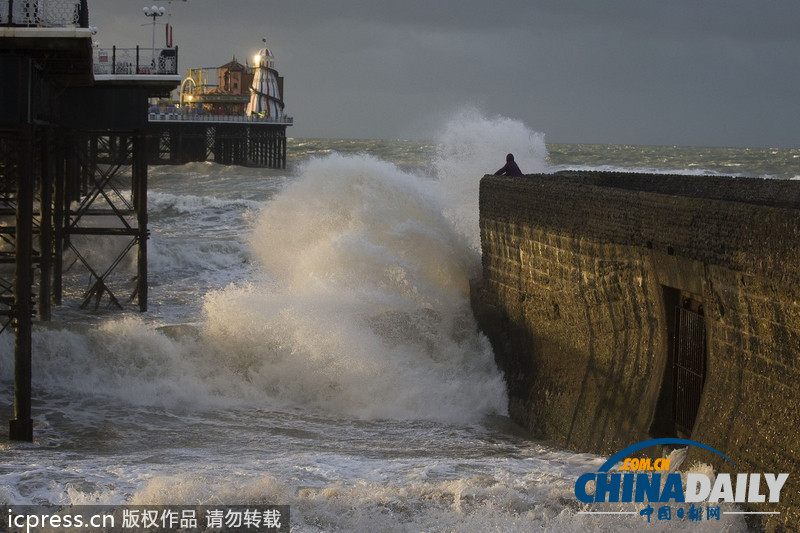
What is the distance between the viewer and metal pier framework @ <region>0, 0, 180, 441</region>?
32.4 feet

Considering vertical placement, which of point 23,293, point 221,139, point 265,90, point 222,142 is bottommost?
point 23,293

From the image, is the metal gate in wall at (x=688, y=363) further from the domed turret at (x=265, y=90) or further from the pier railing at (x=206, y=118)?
the domed turret at (x=265, y=90)

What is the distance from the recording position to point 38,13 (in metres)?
10.1

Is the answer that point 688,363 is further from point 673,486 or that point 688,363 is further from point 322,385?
point 322,385

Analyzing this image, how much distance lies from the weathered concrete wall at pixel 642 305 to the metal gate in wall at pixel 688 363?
10 centimetres

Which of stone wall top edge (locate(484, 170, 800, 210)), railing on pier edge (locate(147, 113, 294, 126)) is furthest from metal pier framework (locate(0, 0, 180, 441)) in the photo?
railing on pier edge (locate(147, 113, 294, 126))

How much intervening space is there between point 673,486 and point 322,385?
5313mm

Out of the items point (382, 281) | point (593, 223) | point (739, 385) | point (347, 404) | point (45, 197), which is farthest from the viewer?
point (382, 281)

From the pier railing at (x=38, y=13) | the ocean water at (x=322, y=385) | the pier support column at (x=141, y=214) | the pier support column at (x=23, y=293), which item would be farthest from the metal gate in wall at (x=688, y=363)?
the pier support column at (x=141, y=214)

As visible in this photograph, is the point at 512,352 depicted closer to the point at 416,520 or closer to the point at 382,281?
the point at 382,281

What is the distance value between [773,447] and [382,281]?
27.0ft

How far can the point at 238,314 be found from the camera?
13.7 meters

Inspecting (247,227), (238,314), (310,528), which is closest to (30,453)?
(310,528)

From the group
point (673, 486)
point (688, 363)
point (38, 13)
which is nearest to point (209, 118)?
point (38, 13)
